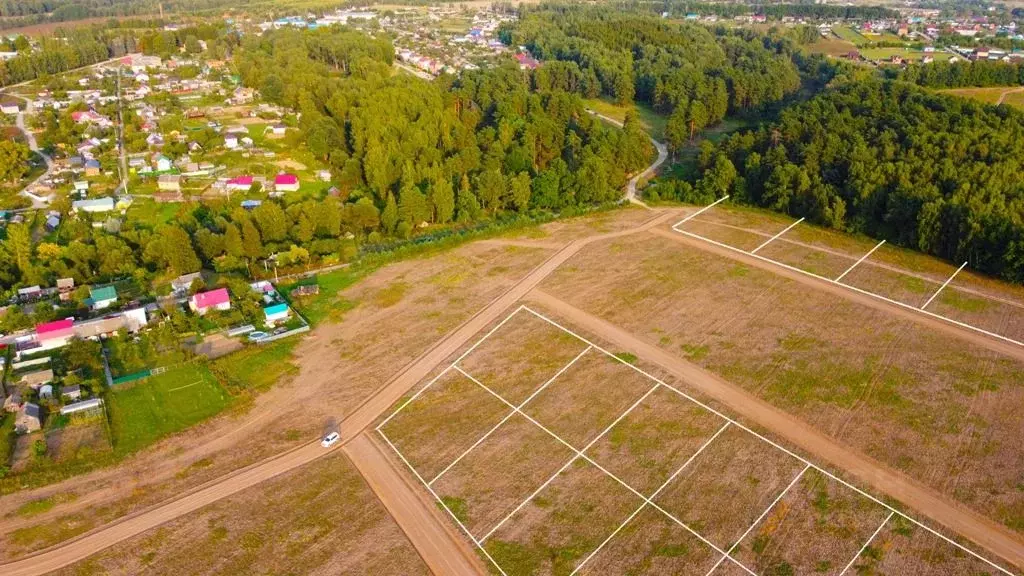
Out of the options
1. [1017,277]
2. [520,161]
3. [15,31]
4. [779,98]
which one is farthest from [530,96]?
[15,31]

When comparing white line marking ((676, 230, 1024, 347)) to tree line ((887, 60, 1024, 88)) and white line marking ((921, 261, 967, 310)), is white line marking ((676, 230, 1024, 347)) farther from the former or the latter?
tree line ((887, 60, 1024, 88))

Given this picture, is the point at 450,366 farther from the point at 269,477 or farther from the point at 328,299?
the point at 328,299

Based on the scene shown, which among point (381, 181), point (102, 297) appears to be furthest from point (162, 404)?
point (381, 181)

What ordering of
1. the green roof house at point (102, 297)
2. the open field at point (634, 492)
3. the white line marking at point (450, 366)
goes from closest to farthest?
1. the open field at point (634, 492)
2. the white line marking at point (450, 366)
3. the green roof house at point (102, 297)

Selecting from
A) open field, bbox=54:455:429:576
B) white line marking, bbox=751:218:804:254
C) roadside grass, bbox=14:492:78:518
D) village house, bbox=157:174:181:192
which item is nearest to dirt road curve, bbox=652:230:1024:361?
white line marking, bbox=751:218:804:254

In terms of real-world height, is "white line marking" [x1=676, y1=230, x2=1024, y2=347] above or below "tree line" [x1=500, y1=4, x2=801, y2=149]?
below

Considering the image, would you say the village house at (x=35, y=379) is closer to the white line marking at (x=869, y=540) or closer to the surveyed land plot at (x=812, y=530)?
the surveyed land plot at (x=812, y=530)

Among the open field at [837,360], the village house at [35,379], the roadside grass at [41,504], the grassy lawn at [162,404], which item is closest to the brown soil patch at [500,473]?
the open field at [837,360]
